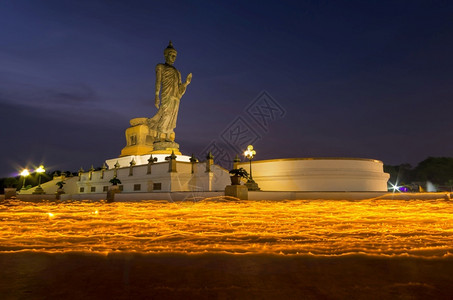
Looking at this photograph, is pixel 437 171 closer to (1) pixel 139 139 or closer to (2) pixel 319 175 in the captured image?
(2) pixel 319 175

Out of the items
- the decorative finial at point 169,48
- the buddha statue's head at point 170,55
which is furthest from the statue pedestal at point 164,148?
the decorative finial at point 169,48

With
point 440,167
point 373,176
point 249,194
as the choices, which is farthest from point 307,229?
point 440,167

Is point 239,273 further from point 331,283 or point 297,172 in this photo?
point 297,172

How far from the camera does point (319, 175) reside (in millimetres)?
24484

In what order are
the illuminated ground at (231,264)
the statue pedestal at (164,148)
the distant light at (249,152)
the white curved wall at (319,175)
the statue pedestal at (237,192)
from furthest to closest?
1. the statue pedestal at (164,148)
2. the distant light at (249,152)
3. the white curved wall at (319,175)
4. the statue pedestal at (237,192)
5. the illuminated ground at (231,264)

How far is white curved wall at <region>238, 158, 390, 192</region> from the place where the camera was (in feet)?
80.2

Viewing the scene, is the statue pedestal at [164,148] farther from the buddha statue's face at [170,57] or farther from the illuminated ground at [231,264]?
the illuminated ground at [231,264]

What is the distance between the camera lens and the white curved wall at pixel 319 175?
24.5m

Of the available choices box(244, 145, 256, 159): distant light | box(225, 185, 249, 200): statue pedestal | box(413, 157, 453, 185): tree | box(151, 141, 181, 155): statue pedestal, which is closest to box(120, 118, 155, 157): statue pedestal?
box(151, 141, 181, 155): statue pedestal

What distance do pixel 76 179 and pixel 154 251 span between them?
3325 cm

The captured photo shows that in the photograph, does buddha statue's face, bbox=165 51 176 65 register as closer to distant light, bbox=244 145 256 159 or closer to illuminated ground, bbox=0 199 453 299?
distant light, bbox=244 145 256 159

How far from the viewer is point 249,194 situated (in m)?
17.3

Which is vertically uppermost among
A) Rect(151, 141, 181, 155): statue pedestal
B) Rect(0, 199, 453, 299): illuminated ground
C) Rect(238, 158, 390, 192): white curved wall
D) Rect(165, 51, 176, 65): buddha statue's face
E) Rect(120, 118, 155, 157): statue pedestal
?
Rect(165, 51, 176, 65): buddha statue's face

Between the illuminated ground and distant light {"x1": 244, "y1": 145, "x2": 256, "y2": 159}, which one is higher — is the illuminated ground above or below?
below
